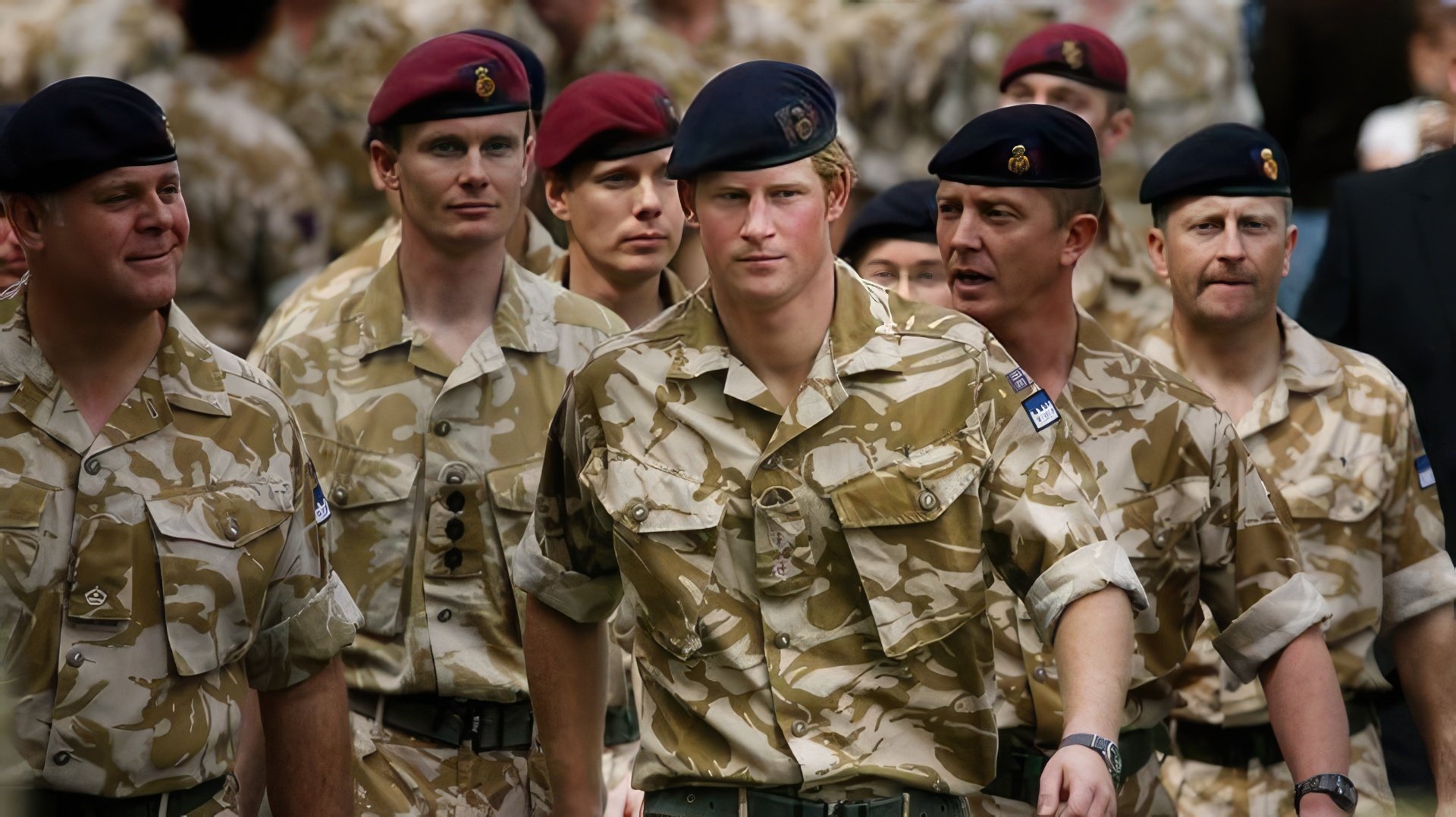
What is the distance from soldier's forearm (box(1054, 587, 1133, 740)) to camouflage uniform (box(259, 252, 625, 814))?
190cm

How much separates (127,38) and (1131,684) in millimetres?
6035

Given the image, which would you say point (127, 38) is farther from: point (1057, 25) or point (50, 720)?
point (50, 720)

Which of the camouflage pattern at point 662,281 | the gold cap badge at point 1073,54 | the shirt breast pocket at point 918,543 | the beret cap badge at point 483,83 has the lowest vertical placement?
the shirt breast pocket at point 918,543

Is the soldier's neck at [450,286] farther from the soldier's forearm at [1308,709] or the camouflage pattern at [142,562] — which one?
the soldier's forearm at [1308,709]

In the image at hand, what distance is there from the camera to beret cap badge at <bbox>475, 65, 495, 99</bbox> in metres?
6.54

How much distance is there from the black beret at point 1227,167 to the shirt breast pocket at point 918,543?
2.10m

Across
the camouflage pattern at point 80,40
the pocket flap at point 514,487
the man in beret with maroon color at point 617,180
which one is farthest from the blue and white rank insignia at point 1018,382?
the camouflage pattern at point 80,40

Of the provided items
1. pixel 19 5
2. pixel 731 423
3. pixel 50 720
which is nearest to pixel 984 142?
pixel 731 423

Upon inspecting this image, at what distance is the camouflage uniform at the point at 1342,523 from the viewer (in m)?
6.64

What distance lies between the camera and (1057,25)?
888 centimetres

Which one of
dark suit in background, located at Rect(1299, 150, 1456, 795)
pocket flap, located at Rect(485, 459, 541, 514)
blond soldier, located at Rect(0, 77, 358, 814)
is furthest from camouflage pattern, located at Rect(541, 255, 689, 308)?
blond soldier, located at Rect(0, 77, 358, 814)

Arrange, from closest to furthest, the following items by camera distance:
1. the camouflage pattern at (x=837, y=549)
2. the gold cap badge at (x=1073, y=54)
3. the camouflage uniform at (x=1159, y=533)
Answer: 1. the camouflage pattern at (x=837, y=549)
2. the camouflage uniform at (x=1159, y=533)
3. the gold cap badge at (x=1073, y=54)

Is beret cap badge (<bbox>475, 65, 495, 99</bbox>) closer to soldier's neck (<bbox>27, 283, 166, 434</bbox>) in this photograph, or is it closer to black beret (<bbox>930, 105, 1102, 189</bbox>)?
black beret (<bbox>930, 105, 1102, 189</bbox>)

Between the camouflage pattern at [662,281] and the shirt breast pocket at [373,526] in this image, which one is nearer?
the shirt breast pocket at [373,526]
